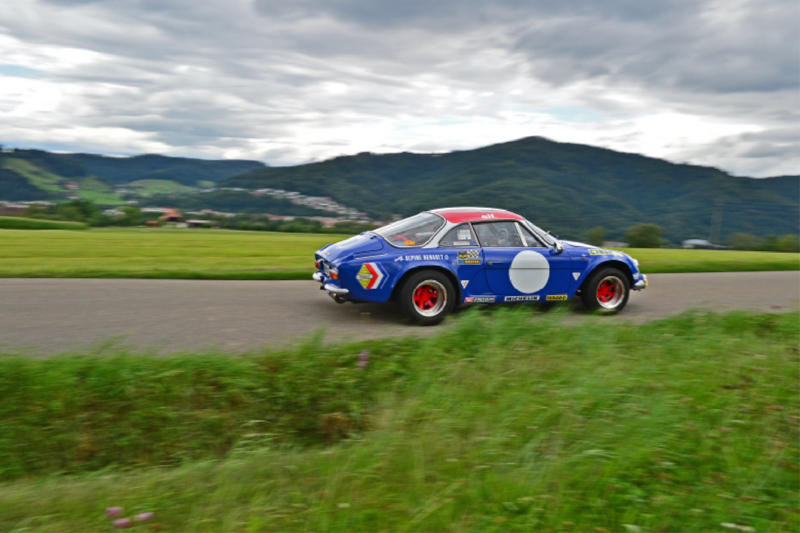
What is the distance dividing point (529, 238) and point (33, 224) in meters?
24.2

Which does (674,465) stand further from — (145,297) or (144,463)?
(145,297)

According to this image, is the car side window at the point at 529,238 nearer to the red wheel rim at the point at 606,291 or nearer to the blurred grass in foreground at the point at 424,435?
the red wheel rim at the point at 606,291

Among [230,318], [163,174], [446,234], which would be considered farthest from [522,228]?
[163,174]

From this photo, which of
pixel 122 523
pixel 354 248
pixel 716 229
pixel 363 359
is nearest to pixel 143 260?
pixel 354 248

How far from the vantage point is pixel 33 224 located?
24484mm

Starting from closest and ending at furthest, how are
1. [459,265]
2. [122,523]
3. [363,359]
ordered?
1. [122,523]
2. [363,359]
3. [459,265]

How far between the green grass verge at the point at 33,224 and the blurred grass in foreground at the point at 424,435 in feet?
75.9

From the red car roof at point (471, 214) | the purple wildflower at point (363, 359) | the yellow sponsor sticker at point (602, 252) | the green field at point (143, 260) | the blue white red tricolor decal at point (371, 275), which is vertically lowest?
the purple wildflower at point (363, 359)

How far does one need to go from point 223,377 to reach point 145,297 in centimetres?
417

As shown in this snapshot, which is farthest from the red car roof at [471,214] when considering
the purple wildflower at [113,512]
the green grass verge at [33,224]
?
the green grass verge at [33,224]

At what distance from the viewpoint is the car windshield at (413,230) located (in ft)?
23.7

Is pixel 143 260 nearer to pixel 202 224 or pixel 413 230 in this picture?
pixel 413 230

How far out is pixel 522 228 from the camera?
25.3 ft

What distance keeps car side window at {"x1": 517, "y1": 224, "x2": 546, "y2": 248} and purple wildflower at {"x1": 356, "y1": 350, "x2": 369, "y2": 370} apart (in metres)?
3.19
